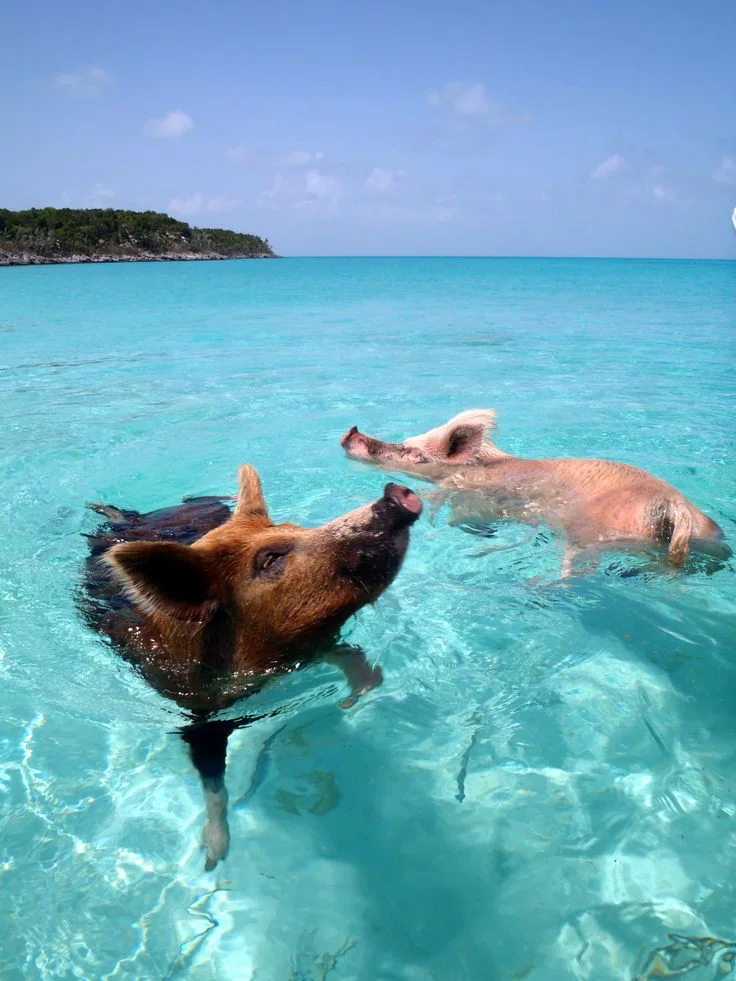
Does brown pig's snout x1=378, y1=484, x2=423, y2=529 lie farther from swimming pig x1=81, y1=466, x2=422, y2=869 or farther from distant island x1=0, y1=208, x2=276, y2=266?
distant island x1=0, y1=208, x2=276, y2=266

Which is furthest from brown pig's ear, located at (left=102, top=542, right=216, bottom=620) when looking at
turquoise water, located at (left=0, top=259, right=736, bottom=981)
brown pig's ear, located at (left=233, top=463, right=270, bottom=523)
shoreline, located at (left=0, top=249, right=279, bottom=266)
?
shoreline, located at (left=0, top=249, right=279, bottom=266)

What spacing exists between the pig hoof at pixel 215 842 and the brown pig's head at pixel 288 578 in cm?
67

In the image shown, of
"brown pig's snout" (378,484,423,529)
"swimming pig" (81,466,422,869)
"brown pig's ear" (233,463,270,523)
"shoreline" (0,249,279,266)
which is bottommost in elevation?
"swimming pig" (81,466,422,869)

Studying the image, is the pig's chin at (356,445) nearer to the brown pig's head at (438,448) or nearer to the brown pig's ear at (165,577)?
the brown pig's head at (438,448)

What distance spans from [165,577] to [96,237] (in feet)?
357

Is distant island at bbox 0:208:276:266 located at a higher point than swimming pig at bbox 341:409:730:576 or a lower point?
higher

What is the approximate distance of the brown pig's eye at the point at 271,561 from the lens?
11.1 ft

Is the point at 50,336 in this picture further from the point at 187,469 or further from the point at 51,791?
the point at 51,791

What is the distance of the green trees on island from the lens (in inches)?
3625

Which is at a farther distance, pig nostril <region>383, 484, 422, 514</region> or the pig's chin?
the pig's chin

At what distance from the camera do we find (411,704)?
154 inches

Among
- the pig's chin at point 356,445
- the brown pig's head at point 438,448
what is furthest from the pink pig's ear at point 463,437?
the pig's chin at point 356,445

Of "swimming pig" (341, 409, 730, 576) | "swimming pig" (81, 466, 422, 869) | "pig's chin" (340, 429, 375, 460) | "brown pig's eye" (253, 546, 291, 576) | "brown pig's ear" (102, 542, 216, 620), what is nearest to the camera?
Answer: "brown pig's ear" (102, 542, 216, 620)

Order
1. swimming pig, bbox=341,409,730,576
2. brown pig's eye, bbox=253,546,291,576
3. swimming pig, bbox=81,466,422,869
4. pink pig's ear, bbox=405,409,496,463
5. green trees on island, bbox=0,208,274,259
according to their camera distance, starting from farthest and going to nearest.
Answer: green trees on island, bbox=0,208,274,259
pink pig's ear, bbox=405,409,496,463
swimming pig, bbox=341,409,730,576
brown pig's eye, bbox=253,546,291,576
swimming pig, bbox=81,466,422,869
